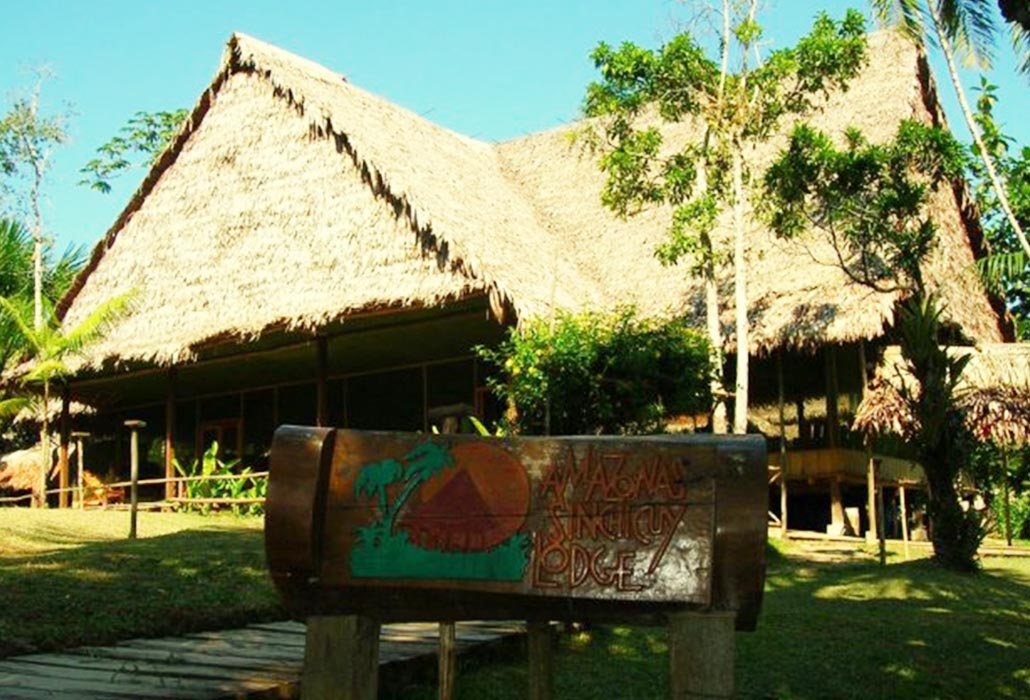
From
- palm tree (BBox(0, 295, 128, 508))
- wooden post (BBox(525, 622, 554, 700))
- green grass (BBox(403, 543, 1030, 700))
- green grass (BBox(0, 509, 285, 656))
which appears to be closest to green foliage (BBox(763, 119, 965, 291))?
green grass (BBox(403, 543, 1030, 700))

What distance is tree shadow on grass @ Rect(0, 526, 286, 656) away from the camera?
214 inches

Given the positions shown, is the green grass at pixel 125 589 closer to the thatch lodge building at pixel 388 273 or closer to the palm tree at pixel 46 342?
the thatch lodge building at pixel 388 273

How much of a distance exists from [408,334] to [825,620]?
10.2 meters

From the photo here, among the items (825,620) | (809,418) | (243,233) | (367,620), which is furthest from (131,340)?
(367,620)

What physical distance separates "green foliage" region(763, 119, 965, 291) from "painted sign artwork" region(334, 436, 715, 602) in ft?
32.9

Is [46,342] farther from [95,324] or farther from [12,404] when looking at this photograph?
[12,404]

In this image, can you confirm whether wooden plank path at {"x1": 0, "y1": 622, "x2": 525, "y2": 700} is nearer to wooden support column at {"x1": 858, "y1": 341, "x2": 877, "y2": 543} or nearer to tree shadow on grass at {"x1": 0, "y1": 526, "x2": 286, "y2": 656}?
tree shadow on grass at {"x1": 0, "y1": 526, "x2": 286, "y2": 656}

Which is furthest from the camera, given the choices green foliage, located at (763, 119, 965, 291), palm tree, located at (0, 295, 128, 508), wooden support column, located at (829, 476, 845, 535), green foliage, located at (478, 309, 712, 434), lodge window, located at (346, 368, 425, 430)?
lodge window, located at (346, 368, 425, 430)

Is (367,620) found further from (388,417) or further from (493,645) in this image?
(388,417)

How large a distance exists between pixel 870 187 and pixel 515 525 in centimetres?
1105

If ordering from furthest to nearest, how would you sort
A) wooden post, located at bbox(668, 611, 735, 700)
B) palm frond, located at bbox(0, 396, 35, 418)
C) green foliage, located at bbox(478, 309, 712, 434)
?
palm frond, located at bbox(0, 396, 35, 418)
green foliage, located at bbox(478, 309, 712, 434)
wooden post, located at bbox(668, 611, 735, 700)

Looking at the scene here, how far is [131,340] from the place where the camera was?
16891 mm

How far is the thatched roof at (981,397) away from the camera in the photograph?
1130 centimetres

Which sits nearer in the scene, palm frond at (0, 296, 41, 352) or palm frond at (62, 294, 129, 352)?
palm frond at (62, 294, 129, 352)
